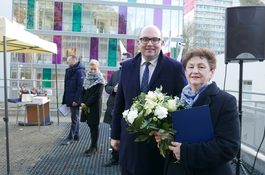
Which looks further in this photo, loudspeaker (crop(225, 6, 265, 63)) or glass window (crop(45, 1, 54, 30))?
glass window (crop(45, 1, 54, 30))

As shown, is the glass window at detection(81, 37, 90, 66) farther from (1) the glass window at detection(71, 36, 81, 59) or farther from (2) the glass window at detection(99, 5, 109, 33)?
(2) the glass window at detection(99, 5, 109, 33)

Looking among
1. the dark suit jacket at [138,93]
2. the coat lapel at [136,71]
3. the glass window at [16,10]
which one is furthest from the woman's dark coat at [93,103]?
the glass window at [16,10]

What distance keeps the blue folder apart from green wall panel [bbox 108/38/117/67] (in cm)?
2108

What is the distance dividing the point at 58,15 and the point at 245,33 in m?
21.1

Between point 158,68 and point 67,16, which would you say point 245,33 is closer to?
point 158,68

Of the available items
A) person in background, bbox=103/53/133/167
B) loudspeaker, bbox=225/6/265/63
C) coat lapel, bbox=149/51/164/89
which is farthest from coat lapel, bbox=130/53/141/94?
person in background, bbox=103/53/133/167

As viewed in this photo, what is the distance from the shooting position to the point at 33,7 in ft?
71.0

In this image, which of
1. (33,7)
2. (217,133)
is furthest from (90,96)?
(33,7)

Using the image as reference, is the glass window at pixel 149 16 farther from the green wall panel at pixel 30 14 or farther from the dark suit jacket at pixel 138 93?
the dark suit jacket at pixel 138 93

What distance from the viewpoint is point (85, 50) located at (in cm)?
2250

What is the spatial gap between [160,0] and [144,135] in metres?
22.5

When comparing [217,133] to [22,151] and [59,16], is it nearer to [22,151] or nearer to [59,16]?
[22,151]

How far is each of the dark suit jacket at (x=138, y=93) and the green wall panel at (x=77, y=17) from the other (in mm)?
20927

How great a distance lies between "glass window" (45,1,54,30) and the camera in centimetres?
2198
